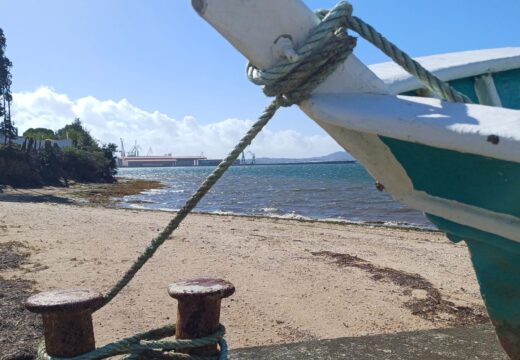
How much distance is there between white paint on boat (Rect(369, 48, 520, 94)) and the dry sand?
11.4 feet

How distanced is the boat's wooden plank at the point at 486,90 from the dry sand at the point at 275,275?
344 cm

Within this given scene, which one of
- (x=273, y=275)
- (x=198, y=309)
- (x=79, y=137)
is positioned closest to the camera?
(x=198, y=309)

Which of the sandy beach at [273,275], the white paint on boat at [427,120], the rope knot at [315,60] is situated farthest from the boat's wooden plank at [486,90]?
the sandy beach at [273,275]

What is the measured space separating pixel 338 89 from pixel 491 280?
1.18 m

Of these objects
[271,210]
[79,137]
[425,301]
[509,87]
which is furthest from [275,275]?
[79,137]

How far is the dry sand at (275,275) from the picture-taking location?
5637 millimetres

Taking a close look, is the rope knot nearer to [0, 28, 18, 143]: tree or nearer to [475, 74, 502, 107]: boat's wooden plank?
[475, 74, 502, 107]: boat's wooden plank

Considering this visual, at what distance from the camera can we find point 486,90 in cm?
269

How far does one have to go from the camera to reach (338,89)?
6.19 ft

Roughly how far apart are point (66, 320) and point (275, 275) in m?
6.03

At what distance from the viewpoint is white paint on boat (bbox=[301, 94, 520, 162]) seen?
1564 millimetres

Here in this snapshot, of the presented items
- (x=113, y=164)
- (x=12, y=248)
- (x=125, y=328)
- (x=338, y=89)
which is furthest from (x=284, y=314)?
(x=113, y=164)

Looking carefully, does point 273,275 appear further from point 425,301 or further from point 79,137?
point 79,137

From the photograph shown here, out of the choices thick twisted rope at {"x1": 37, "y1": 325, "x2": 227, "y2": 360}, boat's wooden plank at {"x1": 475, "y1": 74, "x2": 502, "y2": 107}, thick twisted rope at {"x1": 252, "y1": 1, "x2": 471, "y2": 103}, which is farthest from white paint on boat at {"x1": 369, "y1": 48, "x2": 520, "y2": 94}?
thick twisted rope at {"x1": 37, "y1": 325, "x2": 227, "y2": 360}
